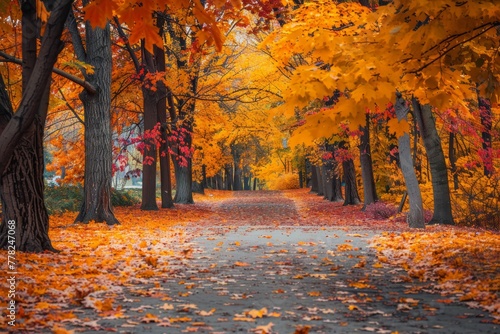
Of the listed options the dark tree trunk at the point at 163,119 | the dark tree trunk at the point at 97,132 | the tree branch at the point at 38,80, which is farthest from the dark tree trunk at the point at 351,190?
the tree branch at the point at 38,80

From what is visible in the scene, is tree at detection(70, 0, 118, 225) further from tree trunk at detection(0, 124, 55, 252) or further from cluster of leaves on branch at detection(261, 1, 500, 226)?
cluster of leaves on branch at detection(261, 1, 500, 226)

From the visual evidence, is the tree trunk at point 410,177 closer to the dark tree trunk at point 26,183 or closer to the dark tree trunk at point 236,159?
the dark tree trunk at point 26,183

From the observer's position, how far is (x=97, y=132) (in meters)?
17.1

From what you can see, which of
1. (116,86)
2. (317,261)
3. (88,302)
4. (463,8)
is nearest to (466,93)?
(463,8)

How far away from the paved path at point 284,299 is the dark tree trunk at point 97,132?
6.15 m

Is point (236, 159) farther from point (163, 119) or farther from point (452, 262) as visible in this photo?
point (452, 262)

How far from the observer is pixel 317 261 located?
10398mm

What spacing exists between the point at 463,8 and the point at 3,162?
223 inches

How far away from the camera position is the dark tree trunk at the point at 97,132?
55.5 ft

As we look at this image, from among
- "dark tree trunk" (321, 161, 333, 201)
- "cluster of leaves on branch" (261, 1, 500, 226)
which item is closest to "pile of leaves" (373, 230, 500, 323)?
"cluster of leaves on branch" (261, 1, 500, 226)

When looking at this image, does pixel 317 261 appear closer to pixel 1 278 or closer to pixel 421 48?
pixel 421 48

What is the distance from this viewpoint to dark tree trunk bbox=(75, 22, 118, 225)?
16.9 meters

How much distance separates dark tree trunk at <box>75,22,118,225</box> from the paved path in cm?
615

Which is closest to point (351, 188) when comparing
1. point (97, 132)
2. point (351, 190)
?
point (351, 190)
